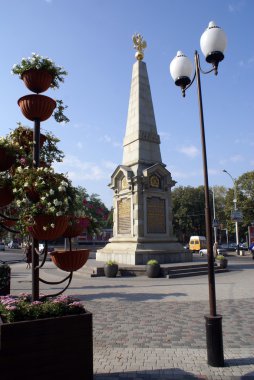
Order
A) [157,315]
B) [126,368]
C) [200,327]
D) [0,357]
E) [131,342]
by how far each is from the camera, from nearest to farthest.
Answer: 1. [0,357]
2. [126,368]
3. [131,342]
4. [200,327]
5. [157,315]

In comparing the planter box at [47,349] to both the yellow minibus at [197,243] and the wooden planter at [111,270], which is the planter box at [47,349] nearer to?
the wooden planter at [111,270]

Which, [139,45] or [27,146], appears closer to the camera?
[27,146]

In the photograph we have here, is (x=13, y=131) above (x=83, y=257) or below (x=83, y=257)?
above

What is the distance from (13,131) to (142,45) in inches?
826

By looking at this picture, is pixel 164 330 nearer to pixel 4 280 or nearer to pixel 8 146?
pixel 8 146

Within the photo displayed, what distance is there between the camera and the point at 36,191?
4418mm

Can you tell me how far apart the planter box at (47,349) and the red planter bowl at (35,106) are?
2.92m

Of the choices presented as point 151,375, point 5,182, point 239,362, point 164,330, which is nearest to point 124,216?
point 164,330

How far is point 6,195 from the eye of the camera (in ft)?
15.8

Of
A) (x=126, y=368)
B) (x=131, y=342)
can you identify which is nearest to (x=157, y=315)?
(x=131, y=342)

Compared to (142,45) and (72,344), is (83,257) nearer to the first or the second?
(72,344)

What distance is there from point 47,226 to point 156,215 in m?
17.7

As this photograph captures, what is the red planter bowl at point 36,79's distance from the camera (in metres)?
5.09

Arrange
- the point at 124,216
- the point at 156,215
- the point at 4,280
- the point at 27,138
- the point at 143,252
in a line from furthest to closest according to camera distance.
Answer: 1. the point at 124,216
2. the point at 156,215
3. the point at 143,252
4. the point at 4,280
5. the point at 27,138
